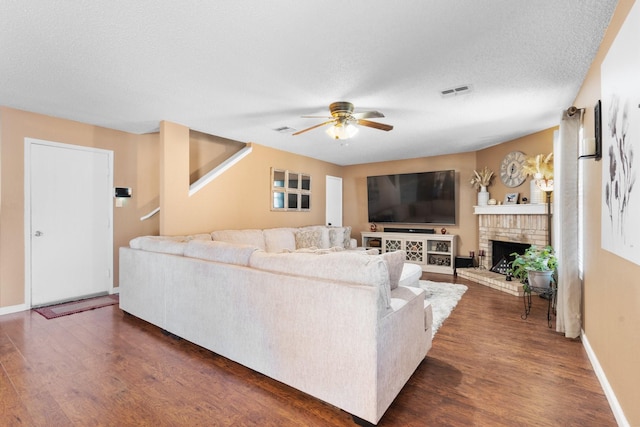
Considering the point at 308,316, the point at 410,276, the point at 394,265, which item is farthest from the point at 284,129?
the point at 308,316

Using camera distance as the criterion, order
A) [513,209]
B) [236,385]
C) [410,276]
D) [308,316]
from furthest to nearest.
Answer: [513,209] < [410,276] < [236,385] < [308,316]

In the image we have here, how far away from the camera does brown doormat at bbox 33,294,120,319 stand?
11.5ft

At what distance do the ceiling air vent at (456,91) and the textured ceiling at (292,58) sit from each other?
6 cm

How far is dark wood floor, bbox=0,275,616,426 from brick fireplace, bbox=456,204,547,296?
5.93 feet

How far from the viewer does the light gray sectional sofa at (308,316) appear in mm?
1661

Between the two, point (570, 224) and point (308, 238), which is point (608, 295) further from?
point (308, 238)

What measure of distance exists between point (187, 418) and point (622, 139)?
2.87m

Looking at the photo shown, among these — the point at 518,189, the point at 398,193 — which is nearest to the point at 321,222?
the point at 398,193

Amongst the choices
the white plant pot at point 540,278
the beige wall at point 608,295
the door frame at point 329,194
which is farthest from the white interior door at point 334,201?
the beige wall at point 608,295

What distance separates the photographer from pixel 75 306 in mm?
3785

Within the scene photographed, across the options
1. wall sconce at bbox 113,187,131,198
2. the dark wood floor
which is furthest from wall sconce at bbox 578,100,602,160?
wall sconce at bbox 113,187,131,198

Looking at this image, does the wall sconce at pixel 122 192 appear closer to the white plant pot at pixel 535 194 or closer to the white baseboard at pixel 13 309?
the white baseboard at pixel 13 309

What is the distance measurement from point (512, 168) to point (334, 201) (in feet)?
12.3

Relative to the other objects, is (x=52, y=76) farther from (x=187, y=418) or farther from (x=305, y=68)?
(x=187, y=418)
